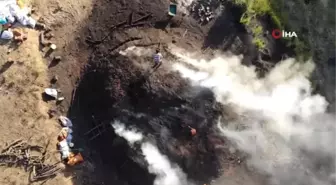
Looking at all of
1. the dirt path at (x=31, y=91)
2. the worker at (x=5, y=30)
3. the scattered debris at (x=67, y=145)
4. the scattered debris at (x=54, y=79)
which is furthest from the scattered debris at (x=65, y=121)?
the worker at (x=5, y=30)

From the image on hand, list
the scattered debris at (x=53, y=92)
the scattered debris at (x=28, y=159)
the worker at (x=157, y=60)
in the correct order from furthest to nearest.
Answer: the scattered debris at (x=53, y=92) < the worker at (x=157, y=60) < the scattered debris at (x=28, y=159)

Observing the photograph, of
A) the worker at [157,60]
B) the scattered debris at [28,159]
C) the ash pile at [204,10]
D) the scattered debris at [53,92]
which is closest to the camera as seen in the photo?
the scattered debris at [28,159]

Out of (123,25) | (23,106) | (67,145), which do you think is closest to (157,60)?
(123,25)

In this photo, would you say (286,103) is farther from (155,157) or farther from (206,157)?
(155,157)

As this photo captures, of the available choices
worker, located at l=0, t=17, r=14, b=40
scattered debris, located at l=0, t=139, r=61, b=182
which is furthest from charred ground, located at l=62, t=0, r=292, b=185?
worker, located at l=0, t=17, r=14, b=40

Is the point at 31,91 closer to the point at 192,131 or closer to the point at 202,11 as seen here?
the point at 192,131

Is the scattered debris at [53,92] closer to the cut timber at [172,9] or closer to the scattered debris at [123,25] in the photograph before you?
the scattered debris at [123,25]

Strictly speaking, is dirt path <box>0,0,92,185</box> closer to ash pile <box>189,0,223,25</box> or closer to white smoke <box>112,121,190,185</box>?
white smoke <box>112,121,190,185</box>
